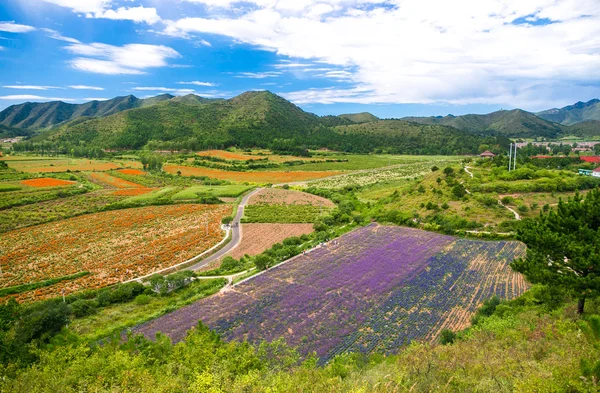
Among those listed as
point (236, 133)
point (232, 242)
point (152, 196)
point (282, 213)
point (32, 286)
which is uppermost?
point (236, 133)

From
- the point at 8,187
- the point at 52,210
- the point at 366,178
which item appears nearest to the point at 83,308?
the point at 52,210

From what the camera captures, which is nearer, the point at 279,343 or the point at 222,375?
the point at 222,375

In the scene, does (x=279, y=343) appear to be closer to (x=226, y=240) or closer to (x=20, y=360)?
(x=20, y=360)

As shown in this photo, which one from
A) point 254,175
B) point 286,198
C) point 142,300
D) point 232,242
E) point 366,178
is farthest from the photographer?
point 254,175

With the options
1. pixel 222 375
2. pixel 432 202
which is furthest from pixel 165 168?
pixel 222 375

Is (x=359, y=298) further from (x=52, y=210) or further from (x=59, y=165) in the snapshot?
(x=59, y=165)

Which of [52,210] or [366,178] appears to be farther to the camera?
[366,178]

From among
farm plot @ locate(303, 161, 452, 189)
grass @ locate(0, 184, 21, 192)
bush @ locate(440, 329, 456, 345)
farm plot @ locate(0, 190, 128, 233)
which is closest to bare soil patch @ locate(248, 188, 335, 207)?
farm plot @ locate(303, 161, 452, 189)
